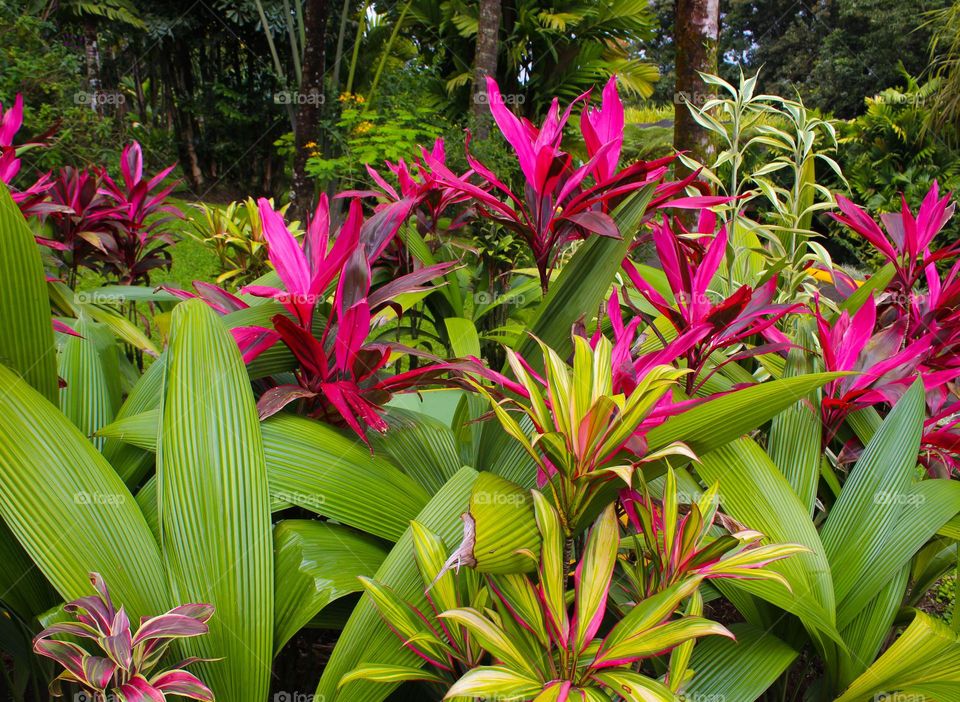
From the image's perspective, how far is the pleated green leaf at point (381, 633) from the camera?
2.73 feet

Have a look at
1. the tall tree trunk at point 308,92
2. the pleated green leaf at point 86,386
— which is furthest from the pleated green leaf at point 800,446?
the tall tree trunk at point 308,92

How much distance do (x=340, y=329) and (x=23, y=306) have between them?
0.42 metres

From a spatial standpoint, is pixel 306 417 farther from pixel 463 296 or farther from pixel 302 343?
pixel 463 296

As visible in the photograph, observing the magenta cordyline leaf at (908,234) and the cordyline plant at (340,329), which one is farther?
the magenta cordyline leaf at (908,234)

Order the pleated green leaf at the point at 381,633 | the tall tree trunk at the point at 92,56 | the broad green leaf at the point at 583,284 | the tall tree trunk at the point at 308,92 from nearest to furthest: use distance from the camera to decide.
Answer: the pleated green leaf at the point at 381,633
the broad green leaf at the point at 583,284
the tall tree trunk at the point at 308,92
the tall tree trunk at the point at 92,56

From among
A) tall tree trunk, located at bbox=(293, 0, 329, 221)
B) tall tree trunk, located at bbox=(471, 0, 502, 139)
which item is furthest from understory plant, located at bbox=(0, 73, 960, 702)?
tall tree trunk, located at bbox=(471, 0, 502, 139)

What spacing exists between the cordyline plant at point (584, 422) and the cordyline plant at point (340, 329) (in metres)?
0.20

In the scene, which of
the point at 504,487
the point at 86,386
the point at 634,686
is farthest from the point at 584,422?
the point at 86,386

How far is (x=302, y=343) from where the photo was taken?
3.16ft

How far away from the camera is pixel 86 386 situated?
1.20m

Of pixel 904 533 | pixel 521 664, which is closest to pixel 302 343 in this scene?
pixel 521 664

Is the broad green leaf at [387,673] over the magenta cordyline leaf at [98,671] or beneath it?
beneath

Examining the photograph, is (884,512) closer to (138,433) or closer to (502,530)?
(502,530)

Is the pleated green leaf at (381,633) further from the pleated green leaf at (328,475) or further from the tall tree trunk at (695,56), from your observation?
the tall tree trunk at (695,56)
